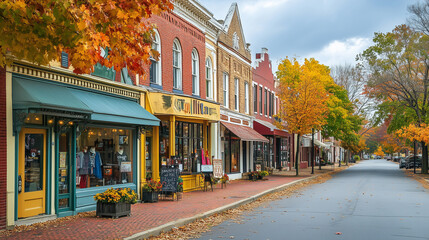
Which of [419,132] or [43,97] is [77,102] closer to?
[43,97]

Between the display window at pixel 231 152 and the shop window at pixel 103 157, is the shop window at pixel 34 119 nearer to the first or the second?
the shop window at pixel 103 157

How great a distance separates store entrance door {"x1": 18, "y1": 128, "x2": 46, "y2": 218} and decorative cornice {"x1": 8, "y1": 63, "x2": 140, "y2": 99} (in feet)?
4.42

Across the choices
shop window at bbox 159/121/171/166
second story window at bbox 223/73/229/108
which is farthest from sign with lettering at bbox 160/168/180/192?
second story window at bbox 223/73/229/108

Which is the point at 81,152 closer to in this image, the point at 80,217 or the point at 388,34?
the point at 80,217

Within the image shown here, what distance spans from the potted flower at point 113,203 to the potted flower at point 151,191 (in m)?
3.35

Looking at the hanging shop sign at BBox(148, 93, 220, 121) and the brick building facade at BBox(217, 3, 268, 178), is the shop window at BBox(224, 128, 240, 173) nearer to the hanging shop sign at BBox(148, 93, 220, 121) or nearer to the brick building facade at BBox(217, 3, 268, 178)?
the brick building facade at BBox(217, 3, 268, 178)

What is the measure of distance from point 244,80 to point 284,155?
1254 cm

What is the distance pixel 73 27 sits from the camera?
6.28 m

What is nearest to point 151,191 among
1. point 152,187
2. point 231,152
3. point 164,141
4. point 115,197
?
point 152,187

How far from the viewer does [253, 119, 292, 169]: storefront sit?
30.8 metres

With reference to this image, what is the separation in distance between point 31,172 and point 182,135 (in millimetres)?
8899

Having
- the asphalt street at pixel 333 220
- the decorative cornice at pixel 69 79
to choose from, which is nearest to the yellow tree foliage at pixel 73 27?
the decorative cornice at pixel 69 79

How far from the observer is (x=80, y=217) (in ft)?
36.7

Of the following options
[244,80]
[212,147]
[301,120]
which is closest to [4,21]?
[212,147]
